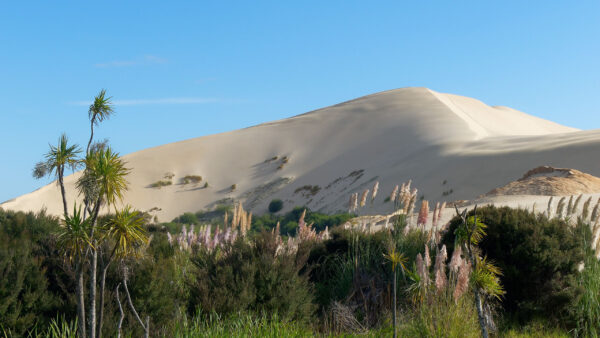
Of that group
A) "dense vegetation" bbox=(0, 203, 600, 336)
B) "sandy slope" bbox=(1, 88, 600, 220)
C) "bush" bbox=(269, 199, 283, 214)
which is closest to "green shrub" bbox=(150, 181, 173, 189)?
"sandy slope" bbox=(1, 88, 600, 220)

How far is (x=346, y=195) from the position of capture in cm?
4622

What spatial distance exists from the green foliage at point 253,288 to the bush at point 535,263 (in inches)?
105

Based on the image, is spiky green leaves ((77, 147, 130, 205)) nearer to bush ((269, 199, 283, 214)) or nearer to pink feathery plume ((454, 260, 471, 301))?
pink feathery plume ((454, 260, 471, 301))

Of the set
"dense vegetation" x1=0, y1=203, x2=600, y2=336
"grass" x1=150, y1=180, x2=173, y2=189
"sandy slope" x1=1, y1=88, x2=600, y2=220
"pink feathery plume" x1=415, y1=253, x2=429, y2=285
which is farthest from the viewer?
"grass" x1=150, y1=180, x2=173, y2=189

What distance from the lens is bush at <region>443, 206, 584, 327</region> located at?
7.48 metres

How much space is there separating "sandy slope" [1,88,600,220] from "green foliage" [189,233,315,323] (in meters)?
26.2

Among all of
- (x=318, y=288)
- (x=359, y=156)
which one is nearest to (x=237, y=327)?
(x=318, y=288)

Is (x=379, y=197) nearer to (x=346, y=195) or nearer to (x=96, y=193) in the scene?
(x=346, y=195)

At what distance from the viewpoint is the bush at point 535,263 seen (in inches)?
295

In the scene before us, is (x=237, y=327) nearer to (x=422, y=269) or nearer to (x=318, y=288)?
(x=422, y=269)

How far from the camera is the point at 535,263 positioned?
25.0ft

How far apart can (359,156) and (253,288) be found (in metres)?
52.5

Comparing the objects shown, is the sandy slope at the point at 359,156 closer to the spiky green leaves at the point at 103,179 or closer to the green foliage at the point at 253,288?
the green foliage at the point at 253,288

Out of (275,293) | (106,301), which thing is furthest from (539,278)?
(106,301)
